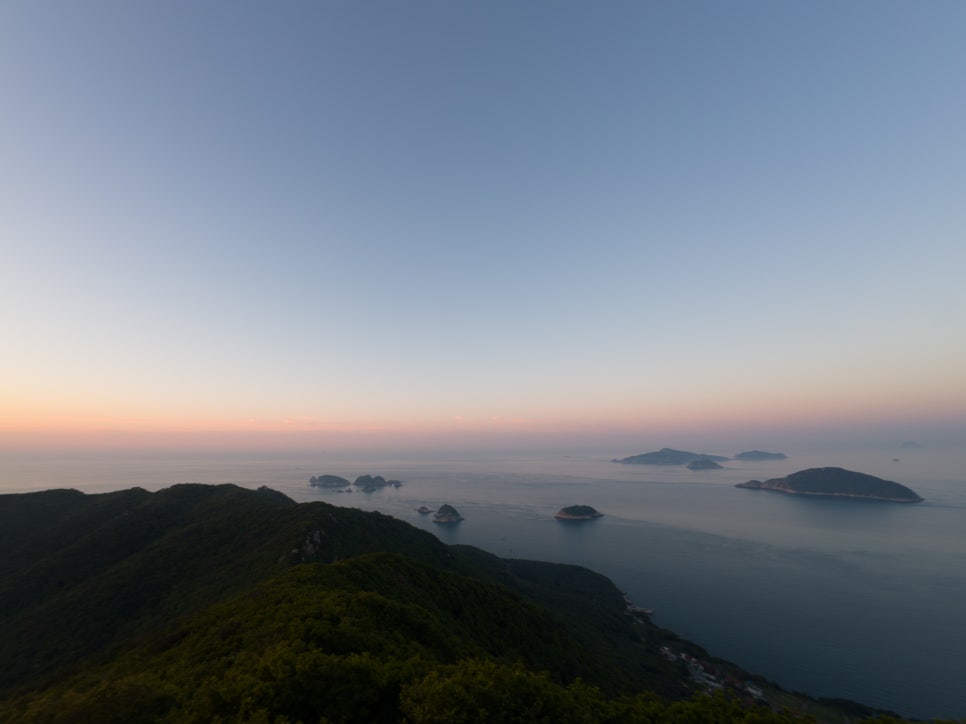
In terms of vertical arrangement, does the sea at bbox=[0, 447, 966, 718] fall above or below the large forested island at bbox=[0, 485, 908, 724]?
below

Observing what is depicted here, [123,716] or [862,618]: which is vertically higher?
[123,716]

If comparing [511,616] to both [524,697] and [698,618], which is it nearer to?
[524,697]

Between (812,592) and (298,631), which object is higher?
(298,631)

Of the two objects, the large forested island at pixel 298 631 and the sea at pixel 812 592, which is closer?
the large forested island at pixel 298 631

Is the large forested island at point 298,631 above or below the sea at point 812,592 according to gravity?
above

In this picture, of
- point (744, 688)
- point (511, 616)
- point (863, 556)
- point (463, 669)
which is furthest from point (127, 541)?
point (863, 556)

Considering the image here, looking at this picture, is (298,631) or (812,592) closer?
(298,631)

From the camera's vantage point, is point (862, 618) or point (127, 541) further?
point (862, 618)

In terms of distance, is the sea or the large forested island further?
the sea
